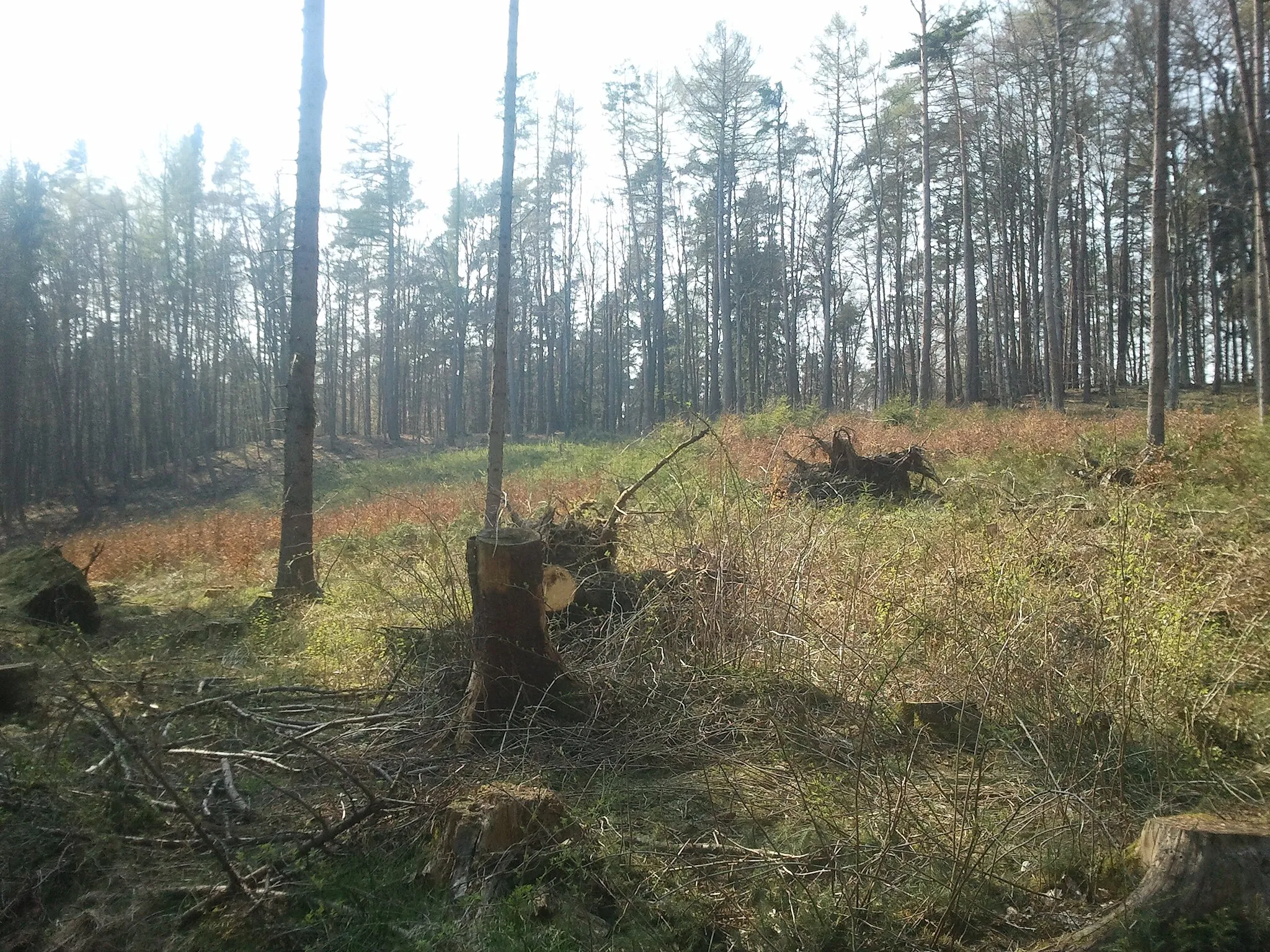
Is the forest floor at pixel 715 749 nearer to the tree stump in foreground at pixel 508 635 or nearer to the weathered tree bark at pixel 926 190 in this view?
the tree stump in foreground at pixel 508 635

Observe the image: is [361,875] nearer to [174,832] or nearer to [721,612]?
[174,832]

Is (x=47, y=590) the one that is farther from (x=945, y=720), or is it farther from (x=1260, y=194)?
(x=1260, y=194)

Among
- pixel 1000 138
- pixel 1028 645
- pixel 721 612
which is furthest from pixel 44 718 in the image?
pixel 1000 138

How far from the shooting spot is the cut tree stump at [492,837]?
2652 mm

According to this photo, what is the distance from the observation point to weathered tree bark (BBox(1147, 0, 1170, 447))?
1021cm

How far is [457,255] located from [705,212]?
457 inches

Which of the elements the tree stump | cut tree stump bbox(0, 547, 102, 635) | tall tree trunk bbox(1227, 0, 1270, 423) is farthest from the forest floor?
tall tree trunk bbox(1227, 0, 1270, 423)

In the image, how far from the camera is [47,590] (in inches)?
256

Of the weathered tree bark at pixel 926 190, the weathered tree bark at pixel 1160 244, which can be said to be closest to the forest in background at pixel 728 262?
the weathered tree bark at pixel 926 190

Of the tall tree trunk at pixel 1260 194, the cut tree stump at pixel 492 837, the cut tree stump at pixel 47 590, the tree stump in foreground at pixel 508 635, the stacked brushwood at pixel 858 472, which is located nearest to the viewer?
the cut tree stump at pixel 492 837

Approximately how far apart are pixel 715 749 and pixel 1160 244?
1050 cm

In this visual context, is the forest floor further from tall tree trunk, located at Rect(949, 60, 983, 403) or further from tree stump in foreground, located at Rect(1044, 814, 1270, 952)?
tall tree trunk, located at Rect(949, 60, 983, 403)

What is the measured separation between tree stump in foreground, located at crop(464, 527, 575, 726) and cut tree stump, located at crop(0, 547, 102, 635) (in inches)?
176

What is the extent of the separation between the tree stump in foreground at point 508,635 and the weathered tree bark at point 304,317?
16.0 feet
